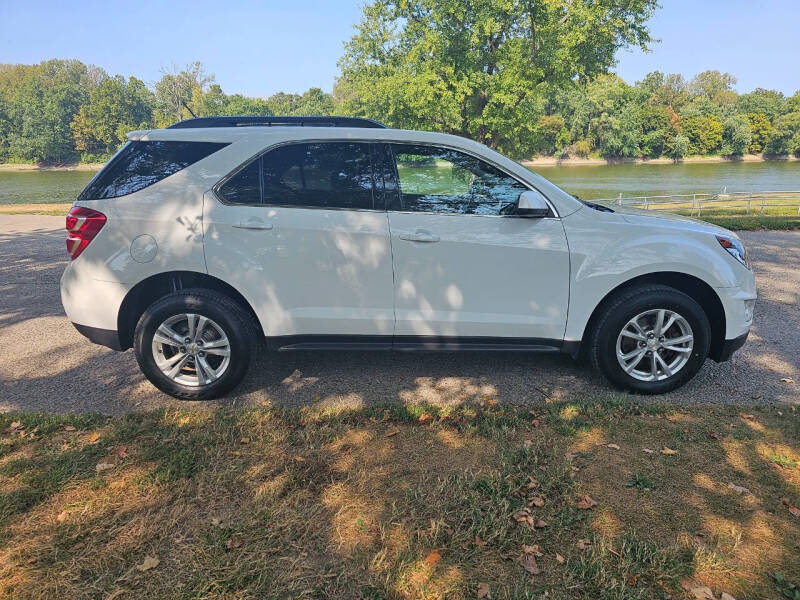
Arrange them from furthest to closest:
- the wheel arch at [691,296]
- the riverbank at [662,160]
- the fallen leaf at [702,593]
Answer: the riverbank at [662,160]
the wheel arch at [691,296]
the fallen leaf at [702,593]

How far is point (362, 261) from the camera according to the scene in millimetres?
3592

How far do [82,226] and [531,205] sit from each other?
10.4 feet

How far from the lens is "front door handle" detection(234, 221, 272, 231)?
357cm

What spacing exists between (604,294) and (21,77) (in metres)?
157

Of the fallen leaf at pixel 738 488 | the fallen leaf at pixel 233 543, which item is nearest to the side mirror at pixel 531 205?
the fallen leaf at pixel 738 488

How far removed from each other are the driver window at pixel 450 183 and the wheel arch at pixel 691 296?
3.44 feet

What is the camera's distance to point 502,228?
142 inches

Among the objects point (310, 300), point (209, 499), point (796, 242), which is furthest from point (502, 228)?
point (796, 242)

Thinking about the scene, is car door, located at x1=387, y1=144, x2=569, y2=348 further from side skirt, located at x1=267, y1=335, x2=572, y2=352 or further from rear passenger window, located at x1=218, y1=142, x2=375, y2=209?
rear passenger window, located at x1=218, y1=142, x2=375, y2=209

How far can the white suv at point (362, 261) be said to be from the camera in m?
3.59

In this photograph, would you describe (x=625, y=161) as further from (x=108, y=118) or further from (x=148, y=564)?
(x=148, y=564)

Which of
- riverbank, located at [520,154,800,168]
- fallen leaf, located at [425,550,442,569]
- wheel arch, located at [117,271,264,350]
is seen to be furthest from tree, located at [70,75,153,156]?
fallen leaf, located at [425,550,442,569]

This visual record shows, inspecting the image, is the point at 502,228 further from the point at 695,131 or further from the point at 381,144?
the point at 695,131

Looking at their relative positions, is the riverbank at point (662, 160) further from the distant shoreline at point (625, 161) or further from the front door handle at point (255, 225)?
the front door handle at point (255, 225)
